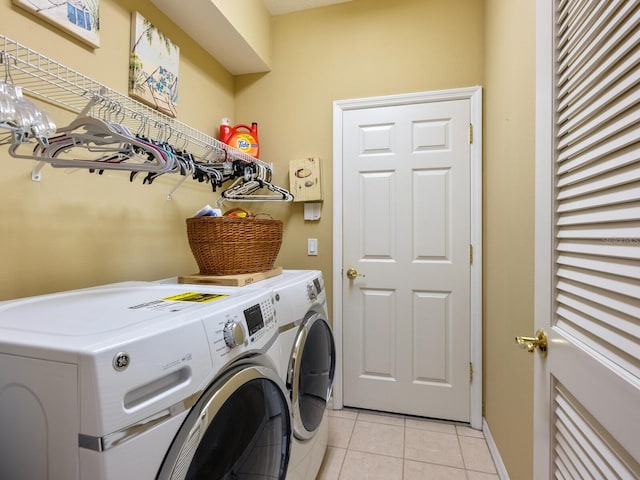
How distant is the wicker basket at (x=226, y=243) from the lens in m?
1.33

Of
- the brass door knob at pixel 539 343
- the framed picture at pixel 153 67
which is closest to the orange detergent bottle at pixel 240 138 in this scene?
the framed picture at pixel 153 67

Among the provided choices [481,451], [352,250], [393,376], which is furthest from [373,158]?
[481,451]

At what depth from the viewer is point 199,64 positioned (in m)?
1.99

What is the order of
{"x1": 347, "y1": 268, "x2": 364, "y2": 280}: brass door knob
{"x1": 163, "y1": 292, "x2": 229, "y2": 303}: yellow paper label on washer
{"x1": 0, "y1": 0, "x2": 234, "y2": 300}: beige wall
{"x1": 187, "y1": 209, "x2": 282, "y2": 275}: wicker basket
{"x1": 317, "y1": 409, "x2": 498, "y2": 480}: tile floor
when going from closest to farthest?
{"x1": 163, "y1": 292, "x2": 229, "y2": 303}: yellow paper label on washer → {"x1": 0, "y1": 0, "x2": 234, "y2": 300}: beige wall → {"x1": 187, "y1": 209, "x2": 282, "y2": 275}: wicker basket → {"x1": 317, "y1": 409, "x2": 498, "y2": 480}: tile floor → {"x1": 347, "y1": 268, "x2": 364, "y2": 280}: brass door knob

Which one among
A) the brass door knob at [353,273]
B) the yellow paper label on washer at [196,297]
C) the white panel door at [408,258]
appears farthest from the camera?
the brass door knob at [353,273]

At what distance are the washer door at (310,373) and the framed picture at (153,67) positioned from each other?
126 cm

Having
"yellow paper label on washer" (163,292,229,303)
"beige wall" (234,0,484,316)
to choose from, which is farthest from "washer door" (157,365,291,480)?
"beige wall" (234,0,484,316)

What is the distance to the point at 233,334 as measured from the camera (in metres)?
0.79

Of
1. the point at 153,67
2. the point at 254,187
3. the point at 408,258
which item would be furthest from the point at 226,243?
the point at 408,258

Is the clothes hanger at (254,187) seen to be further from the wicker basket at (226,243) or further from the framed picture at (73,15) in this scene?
the framed picture at (73,15)

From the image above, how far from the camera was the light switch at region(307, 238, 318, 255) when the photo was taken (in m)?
2.24

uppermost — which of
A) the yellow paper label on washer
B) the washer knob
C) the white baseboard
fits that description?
the yellow paper label on washer

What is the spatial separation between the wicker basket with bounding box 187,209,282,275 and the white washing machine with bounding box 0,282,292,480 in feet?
1.43

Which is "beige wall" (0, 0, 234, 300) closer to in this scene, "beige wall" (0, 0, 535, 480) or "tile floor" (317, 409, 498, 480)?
"beige wall" (0, 0, 535, 480)
